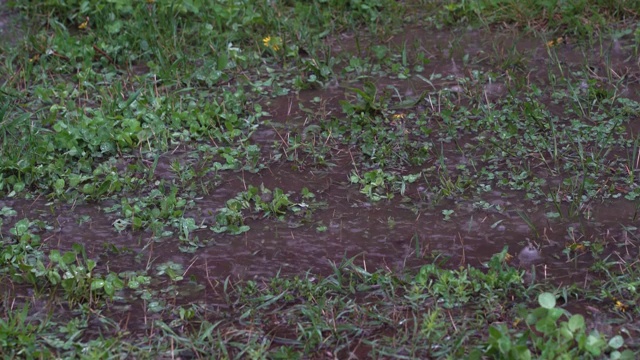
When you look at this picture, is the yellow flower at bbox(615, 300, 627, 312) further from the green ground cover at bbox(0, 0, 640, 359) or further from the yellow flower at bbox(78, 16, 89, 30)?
the yellow flower at bbox(78, 16, 89, 30)

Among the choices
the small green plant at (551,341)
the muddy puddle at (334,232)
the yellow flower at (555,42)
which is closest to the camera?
the small green plant at (551,341)

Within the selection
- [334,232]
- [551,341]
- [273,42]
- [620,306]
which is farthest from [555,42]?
[551,341]

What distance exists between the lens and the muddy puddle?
3371 millimetres

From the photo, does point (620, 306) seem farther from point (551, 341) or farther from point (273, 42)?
point (273, 42)

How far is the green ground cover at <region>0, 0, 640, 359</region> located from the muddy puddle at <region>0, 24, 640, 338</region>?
0.5 inches

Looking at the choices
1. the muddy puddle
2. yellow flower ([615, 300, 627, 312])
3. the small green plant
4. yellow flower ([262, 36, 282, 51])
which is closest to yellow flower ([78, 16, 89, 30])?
yellow flower ([262, 36, 282, 51])

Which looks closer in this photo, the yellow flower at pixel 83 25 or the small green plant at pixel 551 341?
the small green plant at pixel 551 341

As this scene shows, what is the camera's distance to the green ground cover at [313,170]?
304 centimetres

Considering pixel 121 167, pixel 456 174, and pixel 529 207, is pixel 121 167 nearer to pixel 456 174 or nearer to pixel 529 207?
pixel 456 174

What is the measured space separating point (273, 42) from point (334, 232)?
183cm

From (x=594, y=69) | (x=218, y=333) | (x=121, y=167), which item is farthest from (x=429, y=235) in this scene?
(x=594, y=69)

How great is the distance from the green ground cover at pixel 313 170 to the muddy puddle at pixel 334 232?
0.01 metres

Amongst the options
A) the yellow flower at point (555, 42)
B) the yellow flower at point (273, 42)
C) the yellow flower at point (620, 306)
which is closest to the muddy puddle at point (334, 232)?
the yellow flower at point (620, 306)

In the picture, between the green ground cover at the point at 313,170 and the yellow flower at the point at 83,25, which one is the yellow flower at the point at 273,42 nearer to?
the green ground cover at the point at 313,170
